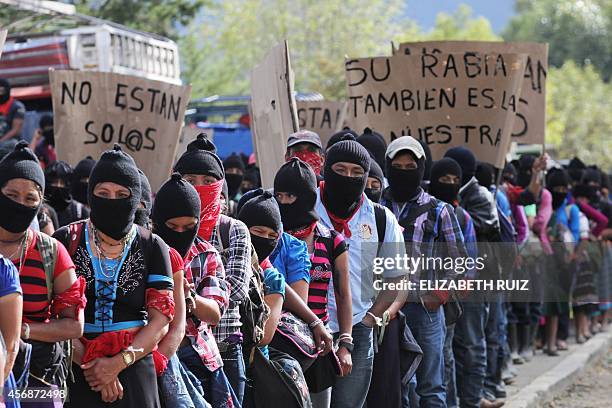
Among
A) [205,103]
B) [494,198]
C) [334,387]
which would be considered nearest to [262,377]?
[334,387]

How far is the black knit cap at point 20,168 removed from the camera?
16.2ft

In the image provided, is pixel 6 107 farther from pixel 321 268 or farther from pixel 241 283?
pixel 241 283

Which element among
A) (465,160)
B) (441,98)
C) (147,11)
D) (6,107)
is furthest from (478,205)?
→ (147,11)

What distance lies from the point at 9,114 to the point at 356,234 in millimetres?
5659

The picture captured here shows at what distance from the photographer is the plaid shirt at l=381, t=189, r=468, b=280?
8453mm

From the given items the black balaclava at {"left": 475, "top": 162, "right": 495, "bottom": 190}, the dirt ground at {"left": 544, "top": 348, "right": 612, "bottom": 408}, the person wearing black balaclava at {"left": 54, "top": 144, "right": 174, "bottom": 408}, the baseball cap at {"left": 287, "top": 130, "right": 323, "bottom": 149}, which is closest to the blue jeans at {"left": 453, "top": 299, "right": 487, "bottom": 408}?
the black balaclava at {"left": 475, "top": 162, "right": 495, "bottom": 190}

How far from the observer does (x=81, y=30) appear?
16.6 m

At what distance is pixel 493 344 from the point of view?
1138 cm

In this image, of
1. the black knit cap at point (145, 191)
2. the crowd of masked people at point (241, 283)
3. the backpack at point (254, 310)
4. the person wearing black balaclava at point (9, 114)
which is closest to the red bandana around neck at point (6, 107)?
the person wearing black balaclava at point (9, 114)

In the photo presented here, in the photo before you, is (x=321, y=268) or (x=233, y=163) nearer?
(x=321, y=268)

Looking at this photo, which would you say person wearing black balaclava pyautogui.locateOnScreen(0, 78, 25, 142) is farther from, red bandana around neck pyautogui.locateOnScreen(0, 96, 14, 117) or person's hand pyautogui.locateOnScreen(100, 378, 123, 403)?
person's hand pyautogui.locateOnScreen(100, 378, 123, 403)

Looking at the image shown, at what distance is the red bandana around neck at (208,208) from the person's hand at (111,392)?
98 cm

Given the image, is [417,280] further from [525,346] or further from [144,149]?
[525,346]

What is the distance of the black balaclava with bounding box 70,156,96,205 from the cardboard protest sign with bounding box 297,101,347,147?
197 inches
